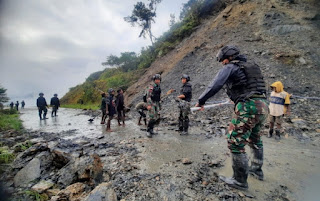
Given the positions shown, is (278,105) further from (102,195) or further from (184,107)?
(102,195)

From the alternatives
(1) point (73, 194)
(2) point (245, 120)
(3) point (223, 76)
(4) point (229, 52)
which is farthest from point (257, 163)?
(1) point (73, 194)

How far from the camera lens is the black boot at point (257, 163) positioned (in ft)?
8.78

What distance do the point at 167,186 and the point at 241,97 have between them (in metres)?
1.68

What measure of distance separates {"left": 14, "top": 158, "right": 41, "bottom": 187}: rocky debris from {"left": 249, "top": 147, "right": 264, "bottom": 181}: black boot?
400 centimetres

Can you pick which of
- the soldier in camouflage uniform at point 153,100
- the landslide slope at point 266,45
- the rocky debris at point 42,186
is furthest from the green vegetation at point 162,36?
the rocky debris at point 42,186

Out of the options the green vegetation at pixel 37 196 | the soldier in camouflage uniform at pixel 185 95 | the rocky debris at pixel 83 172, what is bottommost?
the green vegetation at pixel 37 196

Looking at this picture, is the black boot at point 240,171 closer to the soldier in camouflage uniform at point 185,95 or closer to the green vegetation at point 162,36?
the soldier in camouflage uniform at point 185,95

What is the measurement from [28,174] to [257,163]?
14.0 ft

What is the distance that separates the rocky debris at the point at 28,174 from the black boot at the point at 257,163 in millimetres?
4000

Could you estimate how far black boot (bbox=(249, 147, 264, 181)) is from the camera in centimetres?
268

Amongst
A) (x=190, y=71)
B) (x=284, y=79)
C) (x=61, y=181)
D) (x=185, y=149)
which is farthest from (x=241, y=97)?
(x=190, y=71)

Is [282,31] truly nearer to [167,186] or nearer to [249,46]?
[249,46]

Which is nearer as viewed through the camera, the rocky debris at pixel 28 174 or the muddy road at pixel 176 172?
the muddy road at pixel 176 172

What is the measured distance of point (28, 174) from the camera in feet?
11.3
